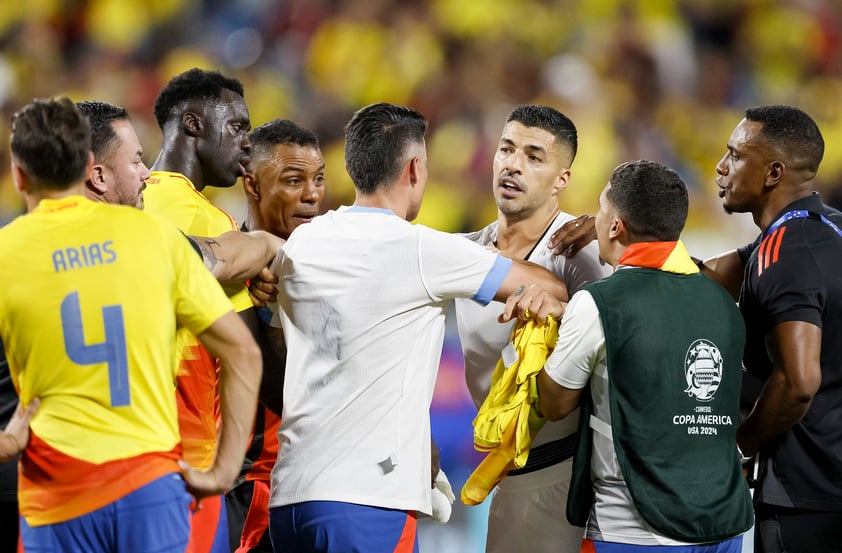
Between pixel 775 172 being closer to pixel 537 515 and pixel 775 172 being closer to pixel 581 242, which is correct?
pixel 581 242

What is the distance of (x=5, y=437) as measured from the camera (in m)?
2.49

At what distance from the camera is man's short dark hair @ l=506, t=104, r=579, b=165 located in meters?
4.13

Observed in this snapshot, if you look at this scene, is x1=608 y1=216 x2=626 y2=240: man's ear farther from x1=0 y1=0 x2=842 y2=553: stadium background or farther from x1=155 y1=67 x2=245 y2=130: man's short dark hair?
x1=0 y1=0 x2=842 y2=553: stadium background

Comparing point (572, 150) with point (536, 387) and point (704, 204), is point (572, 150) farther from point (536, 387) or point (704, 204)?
point (704, 204)

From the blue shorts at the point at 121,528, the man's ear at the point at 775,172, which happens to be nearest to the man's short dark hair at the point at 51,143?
the blue shorts at the point at 121,528

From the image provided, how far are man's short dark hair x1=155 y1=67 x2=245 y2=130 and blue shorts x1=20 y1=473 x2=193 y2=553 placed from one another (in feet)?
6.73

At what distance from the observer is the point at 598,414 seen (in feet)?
10.1

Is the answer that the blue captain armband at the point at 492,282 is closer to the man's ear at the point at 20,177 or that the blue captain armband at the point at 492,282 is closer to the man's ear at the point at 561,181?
the man's ear at the point at 561,181

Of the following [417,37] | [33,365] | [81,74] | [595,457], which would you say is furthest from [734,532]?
[81,74]

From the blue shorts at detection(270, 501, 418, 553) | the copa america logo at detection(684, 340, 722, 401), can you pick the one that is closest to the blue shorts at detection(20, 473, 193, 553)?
the blue shorts at detection(270, 501, 418, 553)

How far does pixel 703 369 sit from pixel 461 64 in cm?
671

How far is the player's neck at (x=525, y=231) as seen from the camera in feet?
13.4

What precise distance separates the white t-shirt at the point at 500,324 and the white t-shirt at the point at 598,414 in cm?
64

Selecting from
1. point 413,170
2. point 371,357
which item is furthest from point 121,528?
point 413,170
